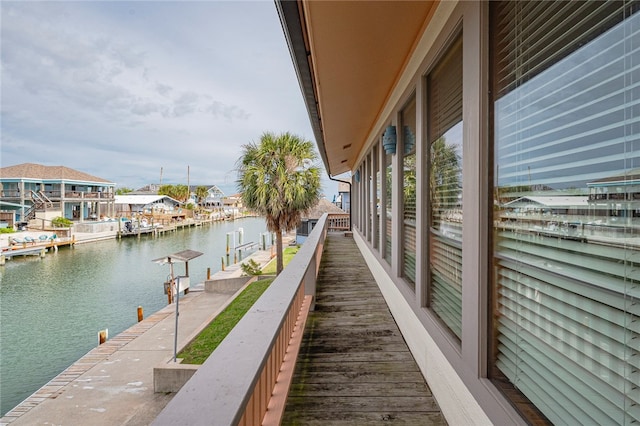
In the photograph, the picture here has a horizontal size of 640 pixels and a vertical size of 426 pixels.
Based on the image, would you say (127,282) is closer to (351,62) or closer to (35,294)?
(35,294)

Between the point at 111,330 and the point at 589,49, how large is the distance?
15.5m

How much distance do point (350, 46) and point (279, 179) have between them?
9821 mm

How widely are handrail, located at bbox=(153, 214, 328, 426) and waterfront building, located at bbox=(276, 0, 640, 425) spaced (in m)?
0.88

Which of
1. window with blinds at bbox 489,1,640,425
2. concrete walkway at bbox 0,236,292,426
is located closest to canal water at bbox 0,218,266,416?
concrete walkway at bbox 0,236,292,426

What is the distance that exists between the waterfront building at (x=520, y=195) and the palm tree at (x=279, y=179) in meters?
9.62

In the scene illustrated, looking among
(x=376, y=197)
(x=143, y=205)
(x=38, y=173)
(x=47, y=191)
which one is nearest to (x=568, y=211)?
(x=376, y=197)

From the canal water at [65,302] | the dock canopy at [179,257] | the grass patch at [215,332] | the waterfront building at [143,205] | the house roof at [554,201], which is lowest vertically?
the canal water at [65,302]

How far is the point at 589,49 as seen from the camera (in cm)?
89

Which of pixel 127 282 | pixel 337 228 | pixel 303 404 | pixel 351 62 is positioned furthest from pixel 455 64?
pixel 127 282

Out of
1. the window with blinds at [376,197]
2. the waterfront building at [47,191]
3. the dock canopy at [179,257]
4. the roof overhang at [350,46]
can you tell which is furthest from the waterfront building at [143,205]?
the roof overhang at [350,46]

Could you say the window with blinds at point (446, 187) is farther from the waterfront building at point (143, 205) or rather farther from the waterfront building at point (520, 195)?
the waterfront building at point (143, 205)

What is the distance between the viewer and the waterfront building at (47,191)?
3466cm

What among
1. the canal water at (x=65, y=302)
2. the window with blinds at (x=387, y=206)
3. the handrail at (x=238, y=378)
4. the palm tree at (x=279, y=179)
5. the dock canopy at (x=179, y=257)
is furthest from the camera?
the palm tree at (x=279, y=179)

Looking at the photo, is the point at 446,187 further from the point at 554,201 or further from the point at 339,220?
the point at 339,220
